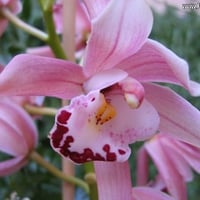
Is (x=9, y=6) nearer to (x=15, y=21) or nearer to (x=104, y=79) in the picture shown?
(x=15, y=21)

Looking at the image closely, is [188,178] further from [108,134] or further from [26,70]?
[26,70]

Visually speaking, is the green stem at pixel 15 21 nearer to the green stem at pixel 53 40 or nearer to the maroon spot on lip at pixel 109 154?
the green stem at pixel 53 40

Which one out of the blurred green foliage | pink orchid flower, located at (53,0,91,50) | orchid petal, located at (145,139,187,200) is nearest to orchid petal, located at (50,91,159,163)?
orchid petal, located at (145,139,187,200)

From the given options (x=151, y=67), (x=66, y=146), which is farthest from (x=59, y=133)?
(x=151, y=67)

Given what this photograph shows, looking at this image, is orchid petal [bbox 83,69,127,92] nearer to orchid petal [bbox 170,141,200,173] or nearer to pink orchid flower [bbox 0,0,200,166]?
pink orchid flower [bbox 0,0,200,166]

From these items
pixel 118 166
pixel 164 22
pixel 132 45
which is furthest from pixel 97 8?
pixel 164 22
